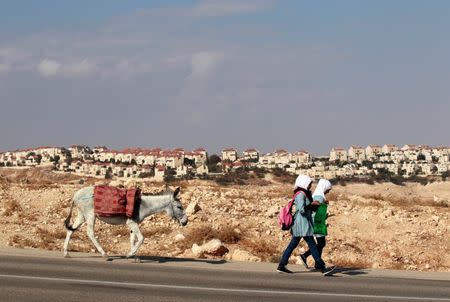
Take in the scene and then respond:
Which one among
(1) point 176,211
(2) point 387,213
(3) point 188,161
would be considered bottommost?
(2) point 387,213

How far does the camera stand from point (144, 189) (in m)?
32.5

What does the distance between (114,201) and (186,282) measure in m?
3.34

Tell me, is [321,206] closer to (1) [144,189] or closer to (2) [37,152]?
(1) [144,189]

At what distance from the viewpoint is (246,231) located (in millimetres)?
25000

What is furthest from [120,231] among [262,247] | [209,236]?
[262,247]

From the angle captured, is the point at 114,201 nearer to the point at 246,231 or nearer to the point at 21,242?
the point at 21,242

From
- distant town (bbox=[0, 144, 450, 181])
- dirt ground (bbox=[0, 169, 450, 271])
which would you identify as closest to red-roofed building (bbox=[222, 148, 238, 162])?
distant town (bbox=[0, 144, 450, 181])

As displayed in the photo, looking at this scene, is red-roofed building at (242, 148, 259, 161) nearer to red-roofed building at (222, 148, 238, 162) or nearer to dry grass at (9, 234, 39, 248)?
red-roofed building at (222, 148, 238, 162)

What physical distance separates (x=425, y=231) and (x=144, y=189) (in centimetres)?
1279

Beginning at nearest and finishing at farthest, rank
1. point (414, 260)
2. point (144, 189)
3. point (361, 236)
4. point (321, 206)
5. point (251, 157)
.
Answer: point (321, 206) → point (414, 260) → point (361, 236) → point (144, 189) → point (251, 157)

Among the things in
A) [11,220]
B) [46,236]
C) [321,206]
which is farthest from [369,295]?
[11,220]

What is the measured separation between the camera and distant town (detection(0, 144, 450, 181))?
4469 inches

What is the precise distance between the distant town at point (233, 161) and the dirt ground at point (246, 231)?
71.2 m

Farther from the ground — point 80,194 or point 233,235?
point 80,194
